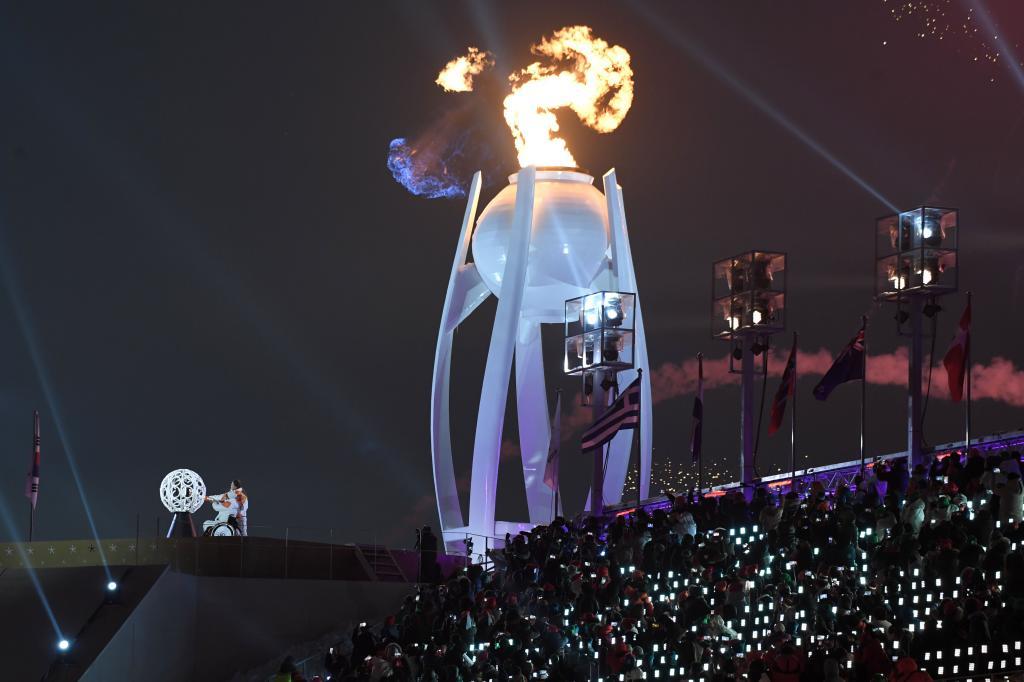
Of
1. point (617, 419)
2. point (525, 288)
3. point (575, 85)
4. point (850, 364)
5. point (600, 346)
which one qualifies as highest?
point (575, 85)

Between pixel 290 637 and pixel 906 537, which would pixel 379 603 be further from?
pixel 906 537

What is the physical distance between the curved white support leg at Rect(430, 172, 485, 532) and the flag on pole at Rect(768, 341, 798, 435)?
16027 mm

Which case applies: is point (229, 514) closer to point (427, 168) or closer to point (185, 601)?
point (185, 601)

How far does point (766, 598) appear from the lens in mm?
29641

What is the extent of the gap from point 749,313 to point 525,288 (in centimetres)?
1602

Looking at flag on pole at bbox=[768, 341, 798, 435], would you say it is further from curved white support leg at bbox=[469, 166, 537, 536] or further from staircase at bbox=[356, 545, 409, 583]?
curved white support leg at bbox=[469, 166, 537, 536]

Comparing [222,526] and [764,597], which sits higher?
[222,526]

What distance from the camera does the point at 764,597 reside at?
2966 cm

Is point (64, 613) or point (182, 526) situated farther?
point (182, 526)

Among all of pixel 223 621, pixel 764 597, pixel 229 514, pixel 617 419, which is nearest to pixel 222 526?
pixel 229 514

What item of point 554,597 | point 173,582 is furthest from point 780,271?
point 173,582

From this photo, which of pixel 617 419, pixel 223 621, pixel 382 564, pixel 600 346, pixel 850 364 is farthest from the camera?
pixel 382 564

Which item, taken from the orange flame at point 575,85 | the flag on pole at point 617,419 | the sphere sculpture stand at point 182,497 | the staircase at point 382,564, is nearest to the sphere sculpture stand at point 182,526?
the sphere sculpture stand at point 182,497

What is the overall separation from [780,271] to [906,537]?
42.5 ft
